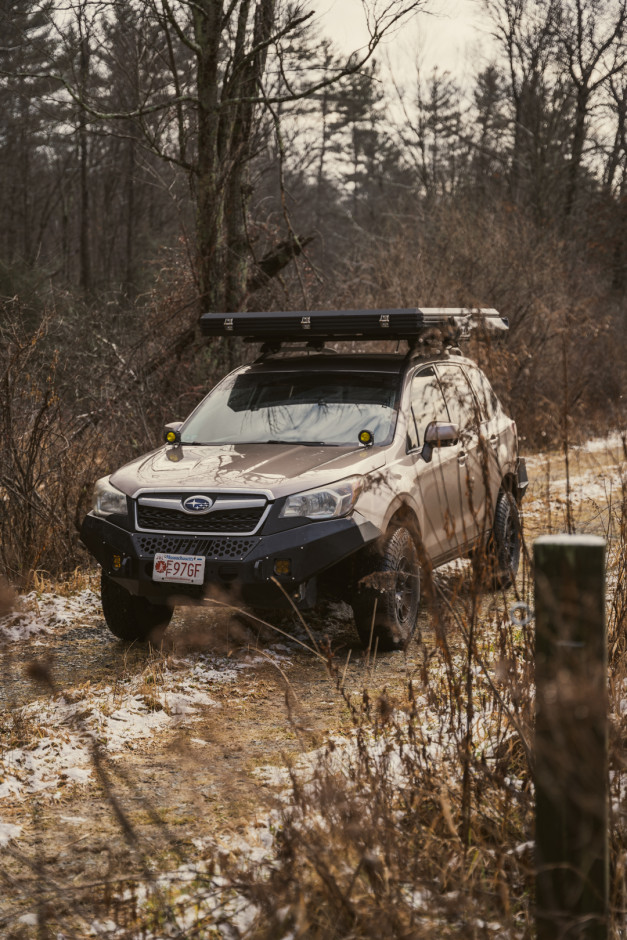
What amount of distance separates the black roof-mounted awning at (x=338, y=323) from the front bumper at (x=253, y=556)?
1514 millimetres

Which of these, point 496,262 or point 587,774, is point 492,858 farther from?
point 496,262

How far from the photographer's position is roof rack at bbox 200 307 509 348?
21.6 feet

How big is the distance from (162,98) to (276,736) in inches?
470

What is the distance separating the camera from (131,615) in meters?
6.45

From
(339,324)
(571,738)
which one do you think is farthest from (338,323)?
(571,738)

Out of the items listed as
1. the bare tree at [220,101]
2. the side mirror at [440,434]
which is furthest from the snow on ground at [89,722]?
the bare tree at [220,101]

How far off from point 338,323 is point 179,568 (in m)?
2.20

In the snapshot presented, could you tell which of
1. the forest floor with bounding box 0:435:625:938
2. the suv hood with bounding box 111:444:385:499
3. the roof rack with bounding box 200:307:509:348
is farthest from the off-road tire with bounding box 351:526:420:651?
the roof rack with bounding box 200:307:509:348

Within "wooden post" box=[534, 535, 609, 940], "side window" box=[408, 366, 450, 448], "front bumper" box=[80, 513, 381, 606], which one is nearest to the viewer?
"wooden post" box=[534, 535, 609, 940]

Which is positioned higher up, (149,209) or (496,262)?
(149,209)

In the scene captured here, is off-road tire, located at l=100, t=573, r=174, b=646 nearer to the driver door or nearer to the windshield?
the windshield

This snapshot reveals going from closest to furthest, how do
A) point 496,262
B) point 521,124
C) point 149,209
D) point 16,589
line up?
point 16,589 → point 496,262 → point 521,124 → point 149,209

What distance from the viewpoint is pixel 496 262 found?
18844mm

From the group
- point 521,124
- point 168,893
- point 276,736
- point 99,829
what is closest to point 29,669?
point 99,829
